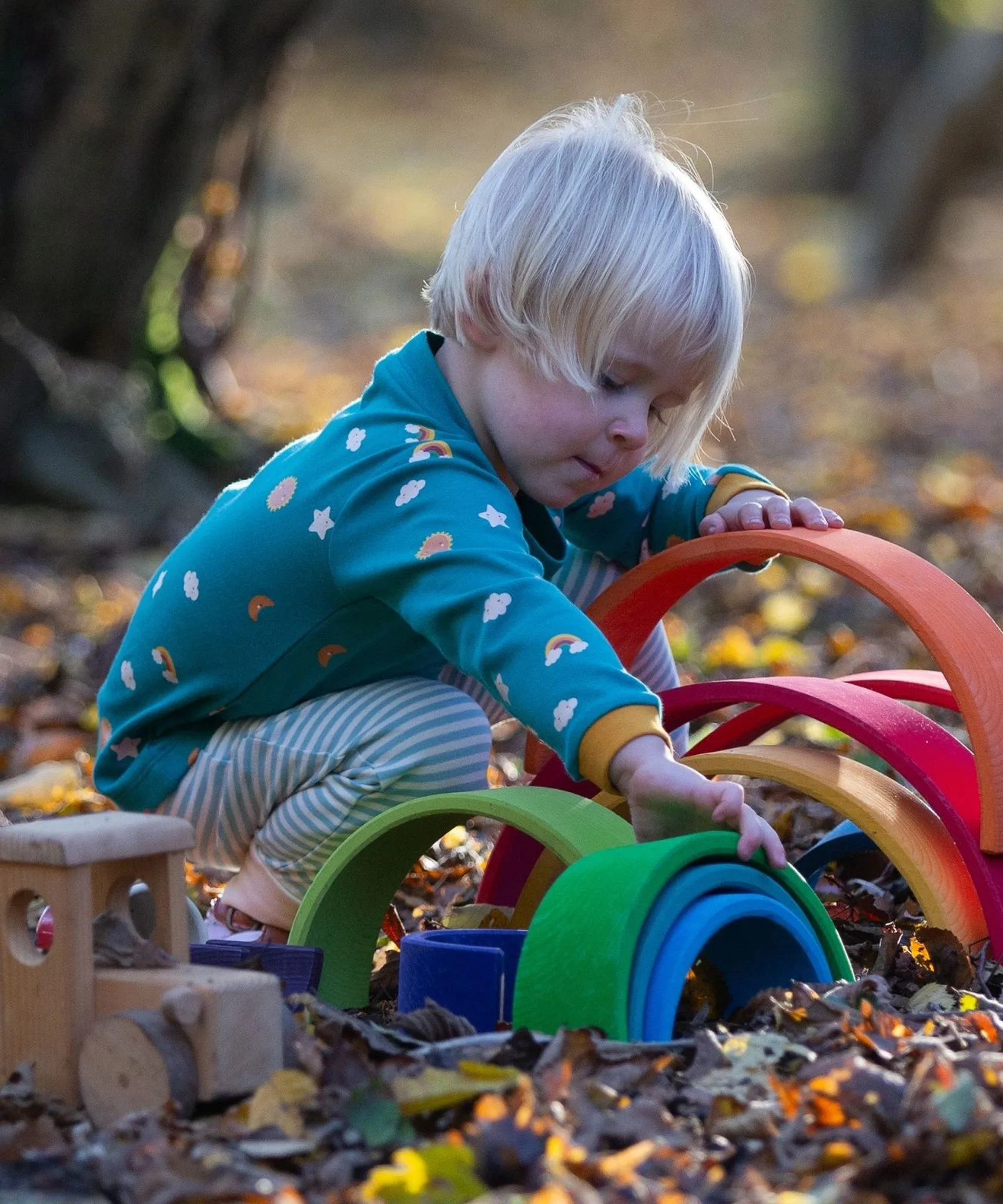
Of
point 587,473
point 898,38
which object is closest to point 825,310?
point 898,38

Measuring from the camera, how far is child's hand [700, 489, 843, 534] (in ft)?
8.01

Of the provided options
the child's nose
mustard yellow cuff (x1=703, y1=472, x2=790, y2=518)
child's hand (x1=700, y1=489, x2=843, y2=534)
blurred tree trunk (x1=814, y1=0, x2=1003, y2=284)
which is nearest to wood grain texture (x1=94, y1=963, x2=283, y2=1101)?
the child's nose

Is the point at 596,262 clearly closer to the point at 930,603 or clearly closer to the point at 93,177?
the point at 930,603

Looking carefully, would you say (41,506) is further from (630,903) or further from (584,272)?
(630,903)

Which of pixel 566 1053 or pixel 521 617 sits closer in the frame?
pixel 566 1053

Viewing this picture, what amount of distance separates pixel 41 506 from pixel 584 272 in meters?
4.16

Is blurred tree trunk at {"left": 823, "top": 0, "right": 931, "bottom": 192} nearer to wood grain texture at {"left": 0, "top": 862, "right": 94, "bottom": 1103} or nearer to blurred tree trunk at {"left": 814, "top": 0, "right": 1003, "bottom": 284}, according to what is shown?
blurred tree trunk at {"left": 814, "top": 0, "right": 1003, "bottom": 284}

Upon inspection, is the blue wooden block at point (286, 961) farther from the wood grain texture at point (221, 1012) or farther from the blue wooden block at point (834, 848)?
the blue wooden block at point (834, 848)

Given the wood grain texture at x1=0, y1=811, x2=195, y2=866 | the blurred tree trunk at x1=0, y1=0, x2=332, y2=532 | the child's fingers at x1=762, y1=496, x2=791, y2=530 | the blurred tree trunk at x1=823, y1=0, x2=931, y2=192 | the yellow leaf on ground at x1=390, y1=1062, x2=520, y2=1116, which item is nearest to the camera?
the yellow leaf on ground at x1=390, y1=1062, x2=520, y2=1116

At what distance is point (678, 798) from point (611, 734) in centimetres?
11

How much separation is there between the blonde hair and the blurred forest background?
13 centimetres

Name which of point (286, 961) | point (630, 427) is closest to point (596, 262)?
point (630, 427)

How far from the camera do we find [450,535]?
211 cm

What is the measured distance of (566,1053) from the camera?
1635 millimetres
